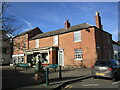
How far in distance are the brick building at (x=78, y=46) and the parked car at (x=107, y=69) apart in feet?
28.9

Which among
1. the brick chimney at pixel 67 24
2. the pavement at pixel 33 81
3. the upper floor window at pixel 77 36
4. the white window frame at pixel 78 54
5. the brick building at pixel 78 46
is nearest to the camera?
the pavement at pixel 33 81

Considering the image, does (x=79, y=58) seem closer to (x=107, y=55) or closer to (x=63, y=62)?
(x=63, y=62)

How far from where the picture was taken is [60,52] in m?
22.8

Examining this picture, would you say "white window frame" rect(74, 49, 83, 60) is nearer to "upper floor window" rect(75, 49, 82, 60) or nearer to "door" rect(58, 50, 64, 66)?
"upper floor window" rect(75, 49, 82, 60)

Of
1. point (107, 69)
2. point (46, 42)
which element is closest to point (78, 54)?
point (46, 42)

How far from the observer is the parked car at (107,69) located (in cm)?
915

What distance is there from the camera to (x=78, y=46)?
2055cm

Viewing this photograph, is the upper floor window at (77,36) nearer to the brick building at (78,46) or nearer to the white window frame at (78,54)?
the brick building at (78,46)

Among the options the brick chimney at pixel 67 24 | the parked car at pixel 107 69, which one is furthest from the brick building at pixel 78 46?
the parked car at pixel 107 69

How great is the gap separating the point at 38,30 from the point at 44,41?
365 inches

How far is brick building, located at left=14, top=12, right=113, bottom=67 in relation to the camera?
19188mm

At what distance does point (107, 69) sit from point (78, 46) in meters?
11.4

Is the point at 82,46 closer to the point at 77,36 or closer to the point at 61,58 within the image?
the point at 77,36

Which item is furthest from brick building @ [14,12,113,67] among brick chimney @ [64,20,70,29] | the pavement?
the pavement
